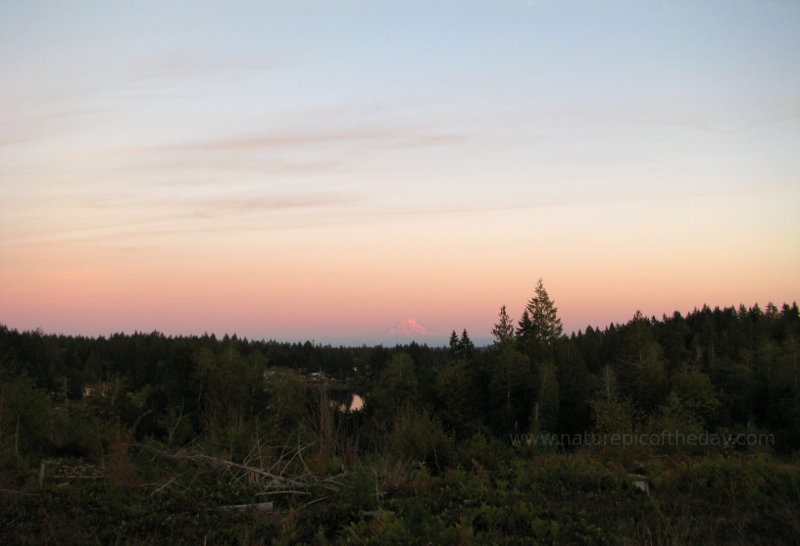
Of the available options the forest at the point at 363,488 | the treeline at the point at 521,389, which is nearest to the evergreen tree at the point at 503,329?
the treeline at the point at 521,389

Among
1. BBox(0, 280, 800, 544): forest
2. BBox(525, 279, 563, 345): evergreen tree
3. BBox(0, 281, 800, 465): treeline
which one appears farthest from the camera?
BBox(525, 279, 563, 345): evergreen tree

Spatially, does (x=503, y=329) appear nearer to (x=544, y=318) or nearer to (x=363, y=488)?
(x=544, y=318)

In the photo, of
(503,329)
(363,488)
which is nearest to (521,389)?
(503,329)

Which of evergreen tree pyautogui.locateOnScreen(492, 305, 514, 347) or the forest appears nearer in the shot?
the forest

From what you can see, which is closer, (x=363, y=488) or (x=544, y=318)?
(x=363, y=488)

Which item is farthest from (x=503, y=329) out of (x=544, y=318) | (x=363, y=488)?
(x=363, y=488)

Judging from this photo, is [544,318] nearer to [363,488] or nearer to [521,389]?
[521,389]

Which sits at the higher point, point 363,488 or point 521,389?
point 363,488

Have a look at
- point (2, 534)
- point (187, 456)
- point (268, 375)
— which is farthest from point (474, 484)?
point (268, 375)

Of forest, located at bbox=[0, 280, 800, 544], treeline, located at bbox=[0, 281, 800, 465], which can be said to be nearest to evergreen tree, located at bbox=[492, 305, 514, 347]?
treeline, located at bbox=[0, 281, 800, 465]

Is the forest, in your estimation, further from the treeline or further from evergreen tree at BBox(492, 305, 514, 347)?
evergreen tree at BBox(492, 305, 514, 347)

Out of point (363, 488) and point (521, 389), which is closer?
point (363, 488)

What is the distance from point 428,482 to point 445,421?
128ft

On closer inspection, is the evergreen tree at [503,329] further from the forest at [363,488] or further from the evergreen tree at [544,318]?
the forest at [363,488]
